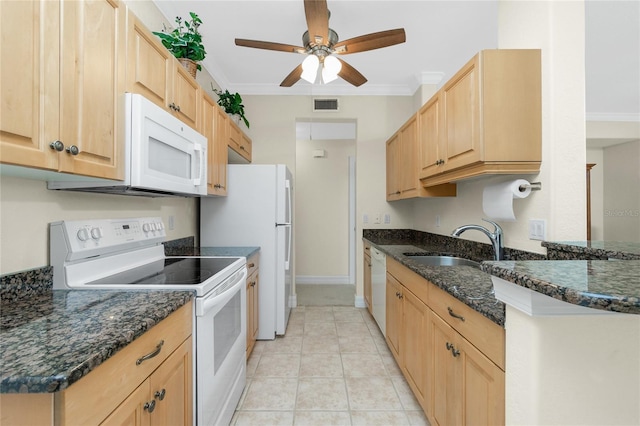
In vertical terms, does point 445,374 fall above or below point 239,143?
below

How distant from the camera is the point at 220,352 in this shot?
1.51 metres

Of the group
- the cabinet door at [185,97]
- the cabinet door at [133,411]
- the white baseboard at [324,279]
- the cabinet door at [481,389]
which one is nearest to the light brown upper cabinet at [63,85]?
the cabinet door at [185,97]

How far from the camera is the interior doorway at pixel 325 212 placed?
Result: 486 centimetres

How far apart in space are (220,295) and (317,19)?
1.73 metres

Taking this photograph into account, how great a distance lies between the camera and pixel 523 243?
1578 millimetres

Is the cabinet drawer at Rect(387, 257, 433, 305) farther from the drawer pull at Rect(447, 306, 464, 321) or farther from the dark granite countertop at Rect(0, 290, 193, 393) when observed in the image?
the dark granite countertop at Rect(0, 290, 193, 393)

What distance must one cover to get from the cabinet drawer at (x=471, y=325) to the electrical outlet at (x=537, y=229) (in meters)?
0.61

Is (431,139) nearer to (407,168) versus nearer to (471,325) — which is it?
(407,168)

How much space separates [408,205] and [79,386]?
11.3 feet

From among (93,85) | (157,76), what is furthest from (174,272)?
(157,76)

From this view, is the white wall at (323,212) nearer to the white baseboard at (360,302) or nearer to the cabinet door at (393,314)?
the white baseboard at (360,302)

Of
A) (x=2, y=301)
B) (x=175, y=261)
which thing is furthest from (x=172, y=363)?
(x=175, y=261)

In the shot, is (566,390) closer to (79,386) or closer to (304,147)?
(79,386)

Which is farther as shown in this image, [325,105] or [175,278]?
[325,105]
